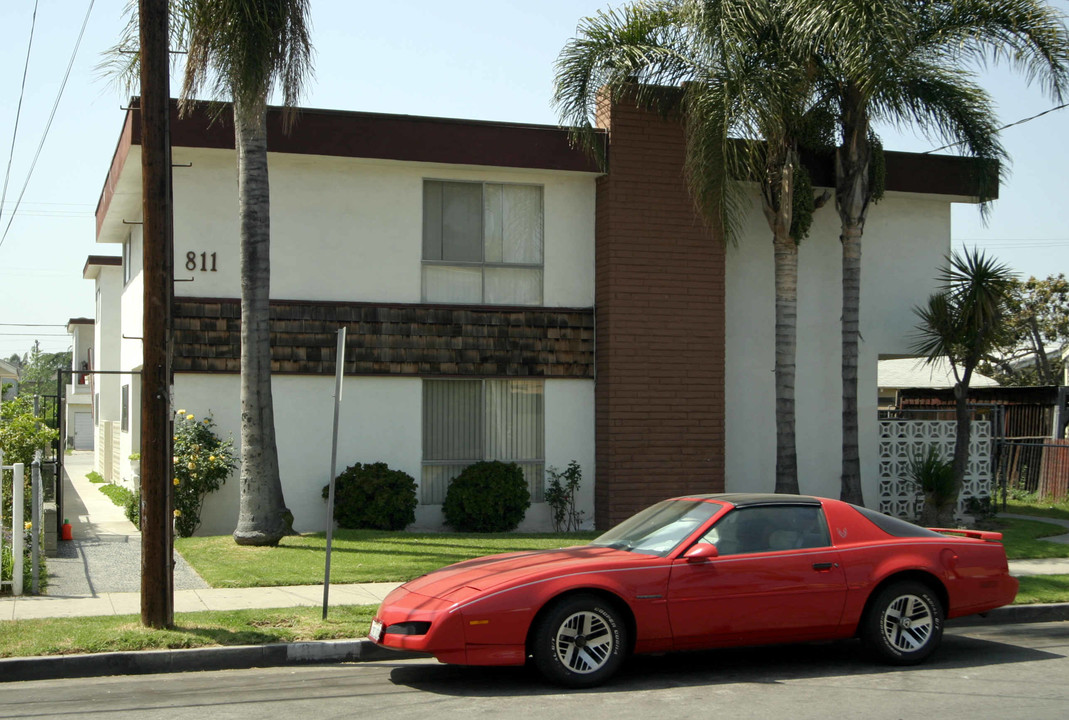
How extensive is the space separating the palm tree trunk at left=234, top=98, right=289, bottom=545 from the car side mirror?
7467 mm

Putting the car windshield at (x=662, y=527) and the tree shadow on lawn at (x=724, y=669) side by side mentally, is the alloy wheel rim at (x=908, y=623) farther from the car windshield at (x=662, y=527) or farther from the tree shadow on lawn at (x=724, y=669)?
the car windshield at (x=662, y=527)

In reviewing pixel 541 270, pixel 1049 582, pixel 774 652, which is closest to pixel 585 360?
pixel 541 270

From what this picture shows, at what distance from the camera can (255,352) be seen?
13938mm

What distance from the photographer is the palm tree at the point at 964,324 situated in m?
17.0

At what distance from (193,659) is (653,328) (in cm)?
1007

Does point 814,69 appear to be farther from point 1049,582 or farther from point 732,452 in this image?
point 1049,582

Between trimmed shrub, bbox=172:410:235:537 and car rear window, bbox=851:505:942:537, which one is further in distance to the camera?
trimmed shrub, bbox=172:410:235:537

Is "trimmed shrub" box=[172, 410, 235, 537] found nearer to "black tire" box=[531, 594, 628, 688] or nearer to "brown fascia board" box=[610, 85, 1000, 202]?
"black tire" box=[531, 594, 628, 688]

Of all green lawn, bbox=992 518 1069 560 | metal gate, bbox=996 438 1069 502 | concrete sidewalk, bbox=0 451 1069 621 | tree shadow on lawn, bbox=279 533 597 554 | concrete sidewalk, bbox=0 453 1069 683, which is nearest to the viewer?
concrete sidewalk, bbox=0 453 1069 683

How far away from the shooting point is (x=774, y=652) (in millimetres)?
9117

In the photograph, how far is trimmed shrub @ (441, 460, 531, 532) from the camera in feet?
52.6

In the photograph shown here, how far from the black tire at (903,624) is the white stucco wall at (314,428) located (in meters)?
9.27

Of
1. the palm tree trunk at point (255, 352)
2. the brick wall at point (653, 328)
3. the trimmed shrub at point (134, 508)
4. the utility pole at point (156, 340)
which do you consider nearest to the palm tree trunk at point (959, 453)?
the brick wall at point (653, 328)

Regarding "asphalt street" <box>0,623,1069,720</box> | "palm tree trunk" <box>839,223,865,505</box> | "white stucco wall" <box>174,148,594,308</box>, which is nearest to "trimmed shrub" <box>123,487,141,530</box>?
"white stucco wall" <box>174,148,594,308</box>
